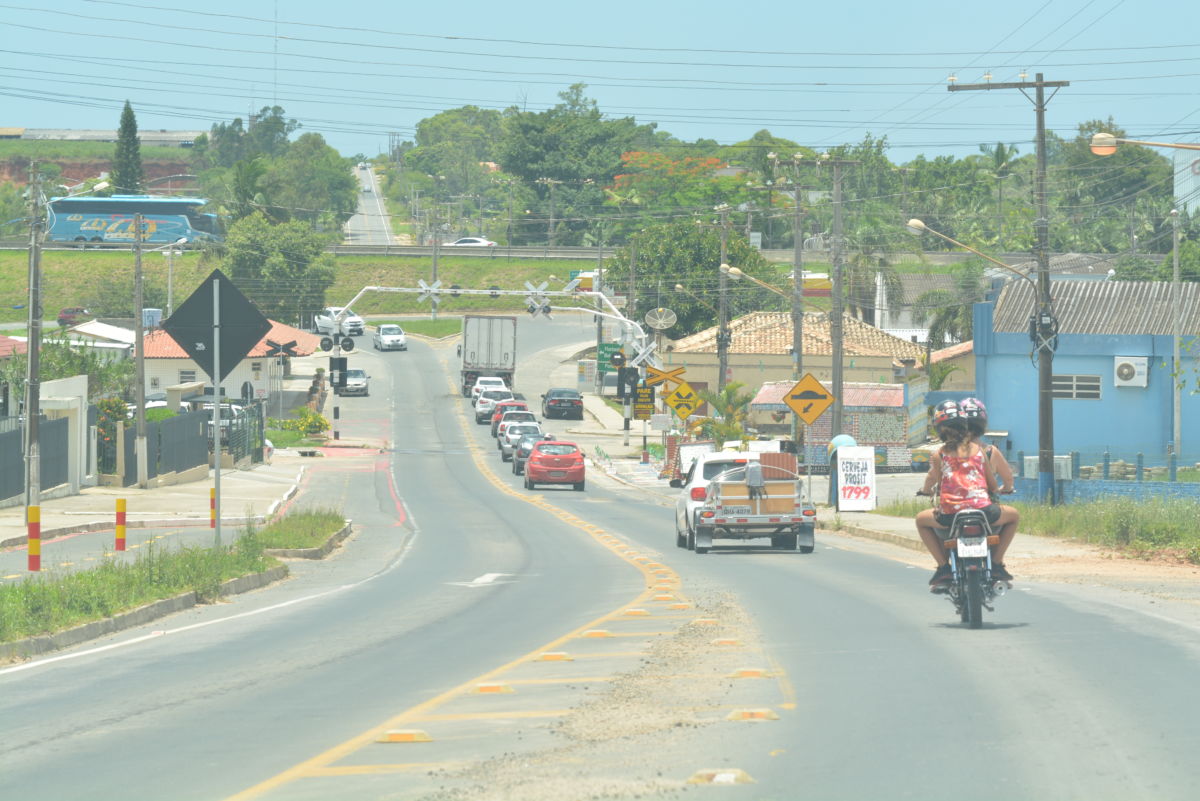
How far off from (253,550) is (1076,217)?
116 m

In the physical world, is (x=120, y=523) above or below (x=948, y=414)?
below

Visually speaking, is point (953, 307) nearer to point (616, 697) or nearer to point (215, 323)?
point (215, 323)

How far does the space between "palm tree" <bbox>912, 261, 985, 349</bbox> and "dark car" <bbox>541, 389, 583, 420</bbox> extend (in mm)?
21930

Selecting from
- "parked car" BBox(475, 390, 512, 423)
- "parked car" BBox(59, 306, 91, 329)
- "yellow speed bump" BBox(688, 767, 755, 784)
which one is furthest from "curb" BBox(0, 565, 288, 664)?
"parked car" BBox(59, 306, 91, 329)

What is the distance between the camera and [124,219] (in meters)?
118

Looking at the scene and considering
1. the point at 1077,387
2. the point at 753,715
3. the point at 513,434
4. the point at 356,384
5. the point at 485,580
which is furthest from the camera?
the point at 356,384

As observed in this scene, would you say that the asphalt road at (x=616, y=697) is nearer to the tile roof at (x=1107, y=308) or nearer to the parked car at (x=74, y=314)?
the tile roof at (x=1107, y=308)

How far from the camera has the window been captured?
198 feet

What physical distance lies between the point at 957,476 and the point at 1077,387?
4958 cm

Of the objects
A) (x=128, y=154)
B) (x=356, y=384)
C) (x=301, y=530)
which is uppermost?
(x=128, y=154)

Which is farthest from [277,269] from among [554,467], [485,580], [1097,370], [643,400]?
[485,580]

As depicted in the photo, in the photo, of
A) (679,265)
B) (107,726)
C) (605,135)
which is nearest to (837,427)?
(107,726)

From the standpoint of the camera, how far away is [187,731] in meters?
9.09

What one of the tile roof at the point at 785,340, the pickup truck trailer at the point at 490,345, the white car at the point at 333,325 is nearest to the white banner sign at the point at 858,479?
the tile roof at the point at 785,340
